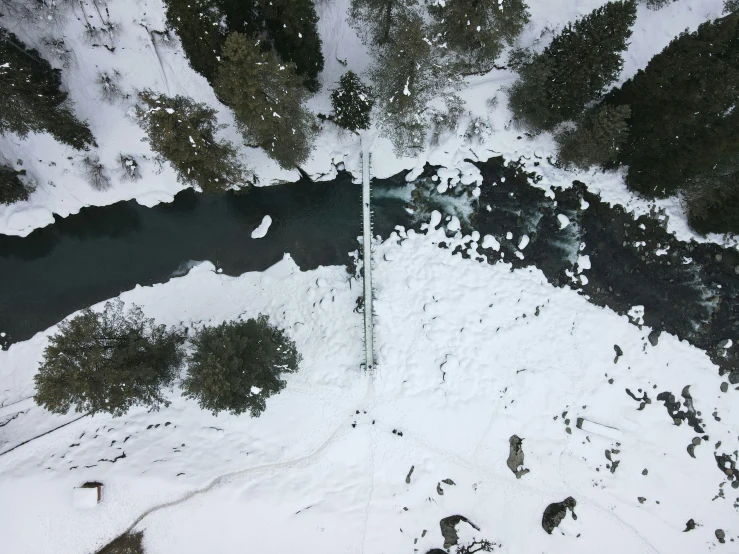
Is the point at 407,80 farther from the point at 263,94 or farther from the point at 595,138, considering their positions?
the point at 595,138

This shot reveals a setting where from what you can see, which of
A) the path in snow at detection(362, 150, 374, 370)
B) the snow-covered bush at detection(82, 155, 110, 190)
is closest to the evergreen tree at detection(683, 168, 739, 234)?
the path in snow at detection(362, 150, 374, 370)

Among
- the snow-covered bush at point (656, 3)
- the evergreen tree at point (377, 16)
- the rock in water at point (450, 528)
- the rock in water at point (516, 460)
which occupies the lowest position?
the rock in water at point (450, 528)

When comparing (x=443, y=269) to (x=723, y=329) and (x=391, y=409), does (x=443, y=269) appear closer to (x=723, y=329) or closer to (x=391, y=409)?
(x=391, y=409)

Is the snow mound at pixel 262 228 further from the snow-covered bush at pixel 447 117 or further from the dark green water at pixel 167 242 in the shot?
the snow-covered bush at pixel 447 117

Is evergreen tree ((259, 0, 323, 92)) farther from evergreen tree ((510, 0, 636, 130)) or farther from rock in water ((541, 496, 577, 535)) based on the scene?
rock in water ((541, 496, 577, 535))

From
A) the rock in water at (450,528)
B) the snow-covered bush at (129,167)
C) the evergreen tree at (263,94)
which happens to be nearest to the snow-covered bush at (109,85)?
the snow-covered bush at (129,167)

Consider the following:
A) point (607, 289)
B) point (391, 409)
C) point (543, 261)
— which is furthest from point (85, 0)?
point (607, 289)
